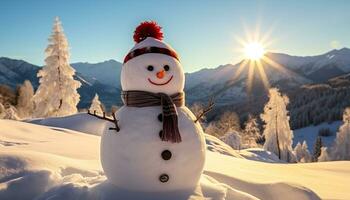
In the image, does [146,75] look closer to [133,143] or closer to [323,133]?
[133,143]

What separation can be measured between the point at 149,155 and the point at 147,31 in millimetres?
1855

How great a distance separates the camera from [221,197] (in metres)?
4.44

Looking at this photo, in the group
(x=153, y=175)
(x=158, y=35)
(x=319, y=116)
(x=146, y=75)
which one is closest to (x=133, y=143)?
(x=153, y=175)

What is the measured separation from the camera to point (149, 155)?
4.08 meters

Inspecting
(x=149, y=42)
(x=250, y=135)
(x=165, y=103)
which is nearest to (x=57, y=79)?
(x=149, y=42)

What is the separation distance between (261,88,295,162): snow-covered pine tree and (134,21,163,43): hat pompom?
3110 cm

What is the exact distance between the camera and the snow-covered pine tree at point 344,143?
45.1 meters

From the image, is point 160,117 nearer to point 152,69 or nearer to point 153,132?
point 153,132

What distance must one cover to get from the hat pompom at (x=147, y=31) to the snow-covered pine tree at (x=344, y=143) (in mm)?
45466

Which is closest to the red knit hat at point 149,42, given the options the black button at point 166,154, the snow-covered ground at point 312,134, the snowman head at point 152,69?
the snowman head at point 152,69

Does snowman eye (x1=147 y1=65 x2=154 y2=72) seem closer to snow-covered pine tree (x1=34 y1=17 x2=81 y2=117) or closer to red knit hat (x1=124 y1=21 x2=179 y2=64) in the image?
red knit hat (x1=124 y1=21 x2=179 y2=64)

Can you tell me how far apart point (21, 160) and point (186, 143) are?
2508mm

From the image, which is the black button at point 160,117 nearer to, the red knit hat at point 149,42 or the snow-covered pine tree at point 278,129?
the red knit hat at point 149,42

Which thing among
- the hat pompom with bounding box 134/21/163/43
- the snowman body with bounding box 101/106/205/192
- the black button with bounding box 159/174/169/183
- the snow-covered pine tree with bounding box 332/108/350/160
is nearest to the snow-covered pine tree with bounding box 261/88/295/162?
the snow-covered pine tree with bounding box 332/108/350/160
